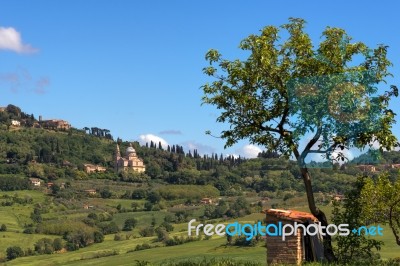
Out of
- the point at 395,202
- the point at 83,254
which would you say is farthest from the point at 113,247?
the point at 395,202

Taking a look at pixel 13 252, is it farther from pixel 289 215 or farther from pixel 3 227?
pixel 289 215

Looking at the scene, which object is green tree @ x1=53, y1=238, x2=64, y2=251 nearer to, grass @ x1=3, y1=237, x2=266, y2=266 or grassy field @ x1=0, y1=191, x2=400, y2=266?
grassy field @ x1=0, y1=191, x2=400, y2=266

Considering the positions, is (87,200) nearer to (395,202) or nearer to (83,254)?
(83,254)

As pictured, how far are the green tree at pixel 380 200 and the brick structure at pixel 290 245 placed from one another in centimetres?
554

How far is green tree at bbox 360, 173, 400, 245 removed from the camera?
84.8ft

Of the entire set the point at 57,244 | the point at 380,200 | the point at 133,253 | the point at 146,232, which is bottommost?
the point at 133,253

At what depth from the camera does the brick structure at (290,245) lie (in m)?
20.5

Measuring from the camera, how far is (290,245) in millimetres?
20531

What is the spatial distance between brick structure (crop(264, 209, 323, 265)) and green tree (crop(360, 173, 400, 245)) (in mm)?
5543

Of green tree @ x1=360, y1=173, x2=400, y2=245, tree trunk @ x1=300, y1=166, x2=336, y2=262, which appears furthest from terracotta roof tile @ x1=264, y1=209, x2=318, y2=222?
green tree @ x1=360, y1=173, x2=400, y2=245

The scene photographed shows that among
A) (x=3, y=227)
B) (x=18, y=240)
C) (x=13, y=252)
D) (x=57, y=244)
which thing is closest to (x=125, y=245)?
(x=57, y=244)

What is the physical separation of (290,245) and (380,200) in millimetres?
8181

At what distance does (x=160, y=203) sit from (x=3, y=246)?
224ft

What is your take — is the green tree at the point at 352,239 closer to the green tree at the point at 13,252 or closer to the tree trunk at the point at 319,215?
the tree trunk at the point at 319,215
